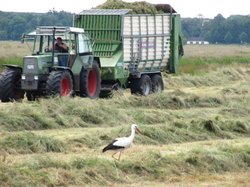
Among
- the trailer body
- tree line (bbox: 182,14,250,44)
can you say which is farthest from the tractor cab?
tree line (bbox: 182,14,250,44)

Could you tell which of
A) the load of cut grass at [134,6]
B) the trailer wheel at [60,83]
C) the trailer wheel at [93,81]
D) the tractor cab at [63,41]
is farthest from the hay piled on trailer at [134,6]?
the trailer wheel at [60,83]

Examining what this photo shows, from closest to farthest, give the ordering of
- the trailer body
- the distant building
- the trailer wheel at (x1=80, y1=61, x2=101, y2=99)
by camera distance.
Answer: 1. the trailer wheel at (x1=80, y1=61, x2=101, y2=99)
2. the trailer body
3. the distant building

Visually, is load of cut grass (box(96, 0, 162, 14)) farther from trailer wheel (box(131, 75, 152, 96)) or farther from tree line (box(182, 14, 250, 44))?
tree line (box(182, 14, 250, 44))

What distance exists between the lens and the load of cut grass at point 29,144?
1628 cm

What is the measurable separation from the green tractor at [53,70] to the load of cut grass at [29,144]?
665 centimetres

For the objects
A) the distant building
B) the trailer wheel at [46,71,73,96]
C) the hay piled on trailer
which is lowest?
the distant building

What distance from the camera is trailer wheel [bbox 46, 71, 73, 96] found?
23516 millimetres

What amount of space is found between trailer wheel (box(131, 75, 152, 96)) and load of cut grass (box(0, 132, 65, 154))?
1240 centimetres

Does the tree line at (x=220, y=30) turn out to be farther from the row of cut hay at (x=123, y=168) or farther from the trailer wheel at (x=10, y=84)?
the row of cut hay at (x=123, y=168)

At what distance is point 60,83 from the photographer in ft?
77.6

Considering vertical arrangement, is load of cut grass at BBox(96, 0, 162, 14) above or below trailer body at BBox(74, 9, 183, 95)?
above

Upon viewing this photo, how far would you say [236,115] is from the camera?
23.5 meters

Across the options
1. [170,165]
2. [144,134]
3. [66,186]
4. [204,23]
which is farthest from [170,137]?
[204,23]

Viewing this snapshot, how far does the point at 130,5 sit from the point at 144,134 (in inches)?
471
